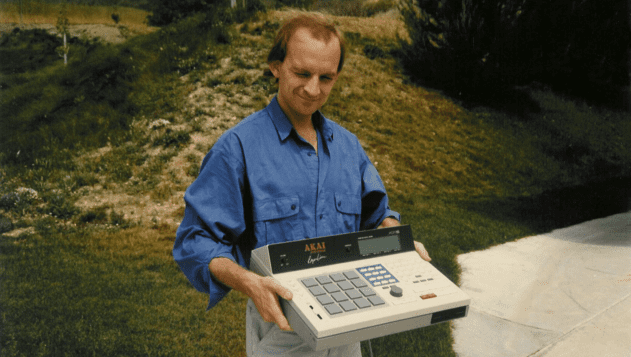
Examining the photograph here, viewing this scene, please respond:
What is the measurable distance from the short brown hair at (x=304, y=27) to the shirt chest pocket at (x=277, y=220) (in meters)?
0.44

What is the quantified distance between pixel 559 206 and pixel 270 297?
808cm

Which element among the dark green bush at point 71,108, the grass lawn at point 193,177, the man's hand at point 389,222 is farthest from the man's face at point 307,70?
the dark green bush at point 71,108

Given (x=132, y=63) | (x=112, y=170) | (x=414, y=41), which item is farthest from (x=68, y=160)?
(x=414, y=41)

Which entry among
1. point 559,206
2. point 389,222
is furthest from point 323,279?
point 559,206

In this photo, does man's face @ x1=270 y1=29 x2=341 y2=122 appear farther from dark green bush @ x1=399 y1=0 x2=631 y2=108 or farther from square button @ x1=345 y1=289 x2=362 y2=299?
dark green bush @ x1=399 y1=0 x2=631 y2=108

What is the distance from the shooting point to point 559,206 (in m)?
7.95

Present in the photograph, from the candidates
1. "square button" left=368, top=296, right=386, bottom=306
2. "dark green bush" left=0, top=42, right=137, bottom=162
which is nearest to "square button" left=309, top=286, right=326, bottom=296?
"square button" left=368, top=296, right=386, bottom=306

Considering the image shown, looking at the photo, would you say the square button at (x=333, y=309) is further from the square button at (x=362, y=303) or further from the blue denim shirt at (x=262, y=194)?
the blue denim shirt at (x=262, y=194)

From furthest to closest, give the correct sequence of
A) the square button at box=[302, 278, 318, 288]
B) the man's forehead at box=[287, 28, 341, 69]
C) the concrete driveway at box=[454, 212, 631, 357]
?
the concrete driveway at box=[454, 212, 631, 357], the man's forehead at box=[287, 28, 341, 69], the square button at box=[302, 278, 318, 288]

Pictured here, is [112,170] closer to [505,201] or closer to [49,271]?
[49,271]

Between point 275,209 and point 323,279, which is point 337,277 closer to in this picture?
point 323,279

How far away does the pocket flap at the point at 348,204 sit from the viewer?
1.47m

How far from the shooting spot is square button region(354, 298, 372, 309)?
45.8 inches

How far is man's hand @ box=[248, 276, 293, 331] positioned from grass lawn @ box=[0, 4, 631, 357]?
8.54 feet
